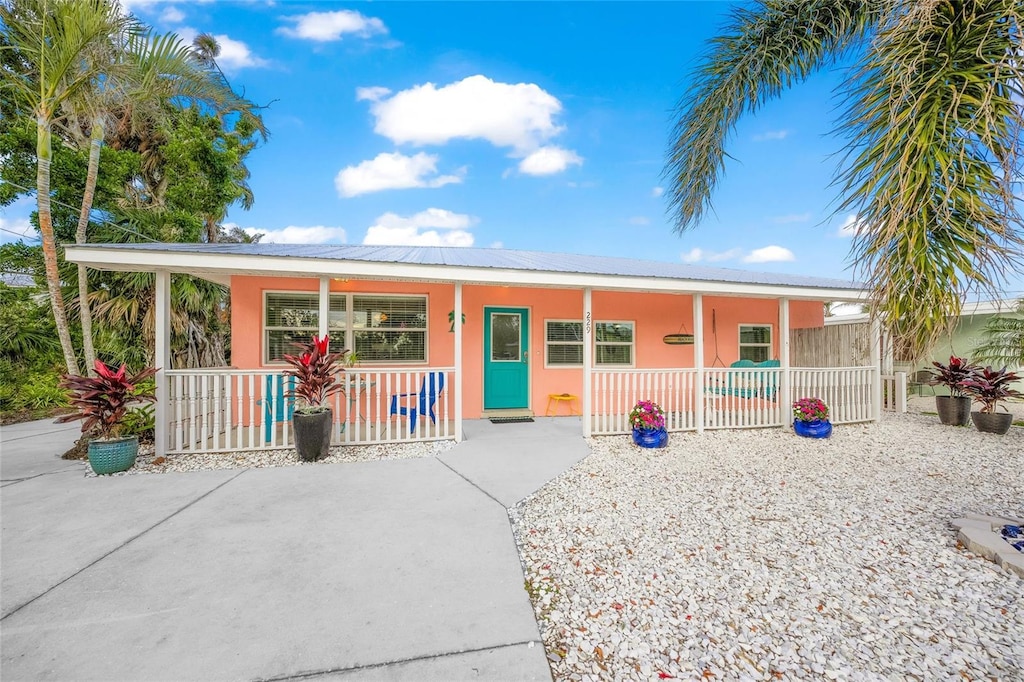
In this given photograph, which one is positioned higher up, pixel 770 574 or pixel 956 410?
pixel 956 410

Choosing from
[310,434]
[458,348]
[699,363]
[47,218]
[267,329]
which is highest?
[47,218]

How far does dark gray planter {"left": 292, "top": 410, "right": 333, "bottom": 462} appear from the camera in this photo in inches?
176

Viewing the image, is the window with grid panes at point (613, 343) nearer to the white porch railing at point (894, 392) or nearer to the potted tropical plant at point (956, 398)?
the potted tropical plant at point (956, 398)

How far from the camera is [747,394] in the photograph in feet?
20.3

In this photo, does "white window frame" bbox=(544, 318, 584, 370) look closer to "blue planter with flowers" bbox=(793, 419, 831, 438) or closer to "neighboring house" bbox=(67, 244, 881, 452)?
"neighboring house" bbox=(67, 244, 881, 452)

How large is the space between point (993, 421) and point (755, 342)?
11.2 ft

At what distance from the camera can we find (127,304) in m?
7.17

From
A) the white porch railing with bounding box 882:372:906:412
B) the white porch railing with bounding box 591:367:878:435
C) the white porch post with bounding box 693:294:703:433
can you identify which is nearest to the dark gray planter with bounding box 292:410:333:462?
the white porch railing with bounding box 591:367:878:435

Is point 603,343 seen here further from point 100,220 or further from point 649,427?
point 100,220

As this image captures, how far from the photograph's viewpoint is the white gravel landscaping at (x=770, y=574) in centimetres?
170

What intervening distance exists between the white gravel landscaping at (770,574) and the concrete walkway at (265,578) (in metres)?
0.34

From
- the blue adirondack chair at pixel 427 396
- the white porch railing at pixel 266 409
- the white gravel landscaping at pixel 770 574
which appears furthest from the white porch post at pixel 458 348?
the white gravel landscaping at pixel 770 574

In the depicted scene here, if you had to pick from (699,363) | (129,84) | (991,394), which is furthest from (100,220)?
(991,394)

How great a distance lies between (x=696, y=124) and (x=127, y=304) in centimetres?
952
